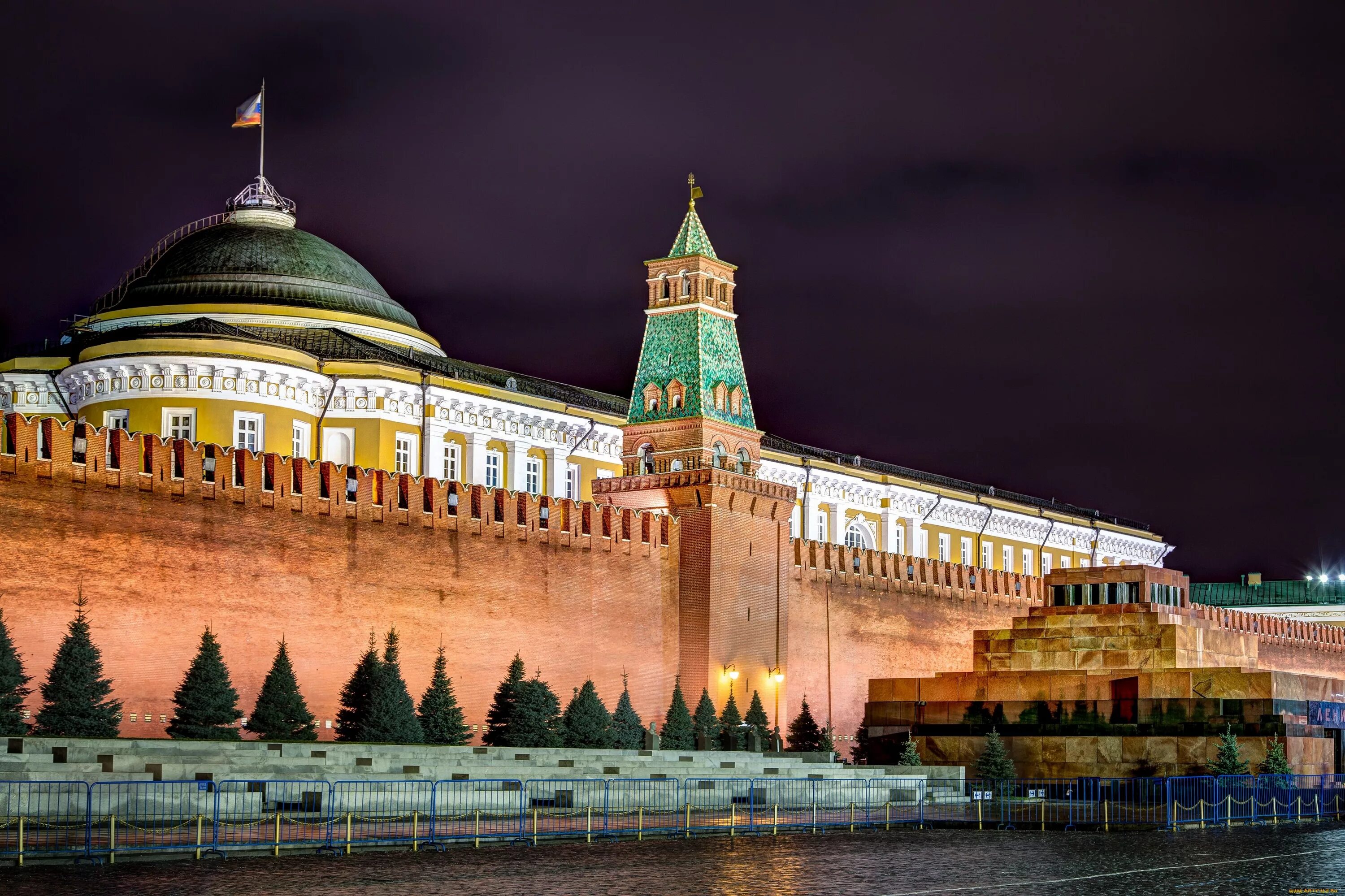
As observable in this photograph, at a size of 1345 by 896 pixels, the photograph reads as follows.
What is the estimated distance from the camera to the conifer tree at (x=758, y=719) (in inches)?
1270

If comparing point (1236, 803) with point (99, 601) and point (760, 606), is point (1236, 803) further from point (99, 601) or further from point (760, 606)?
point (99, 601)

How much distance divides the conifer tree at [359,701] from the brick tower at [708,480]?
807cm

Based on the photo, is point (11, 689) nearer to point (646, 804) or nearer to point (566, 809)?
point (566, 809)

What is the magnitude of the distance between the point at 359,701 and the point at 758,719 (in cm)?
839

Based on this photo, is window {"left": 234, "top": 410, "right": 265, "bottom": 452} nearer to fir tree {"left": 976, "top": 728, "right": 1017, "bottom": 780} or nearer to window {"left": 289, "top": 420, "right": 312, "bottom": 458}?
window {"left": 289, "top": 420, "right": 312, "bottom": 458}

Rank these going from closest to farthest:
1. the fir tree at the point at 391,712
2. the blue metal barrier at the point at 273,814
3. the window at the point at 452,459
Result: the blue metal barrier at the point at 273,814 < the fir tree at the point at 391,712 < the window at the point at 452,459

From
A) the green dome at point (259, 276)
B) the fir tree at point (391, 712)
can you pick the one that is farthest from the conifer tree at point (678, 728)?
the green dome at point (259, 276)

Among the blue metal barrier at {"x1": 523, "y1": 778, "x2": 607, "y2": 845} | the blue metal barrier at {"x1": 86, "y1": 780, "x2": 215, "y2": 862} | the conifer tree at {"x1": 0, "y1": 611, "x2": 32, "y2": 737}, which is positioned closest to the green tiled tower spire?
the blue metal barrier at {"x1": 523, "y1": 778, "x2": 607, "y2": 845}

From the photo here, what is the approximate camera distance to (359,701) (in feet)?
88.4

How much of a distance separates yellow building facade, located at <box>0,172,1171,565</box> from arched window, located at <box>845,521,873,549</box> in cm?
281

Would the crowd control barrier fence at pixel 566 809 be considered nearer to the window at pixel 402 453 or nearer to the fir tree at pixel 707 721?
the fir tree at pixel 707 721

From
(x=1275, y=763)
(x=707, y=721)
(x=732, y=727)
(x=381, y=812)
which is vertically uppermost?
(x=707, y=721)

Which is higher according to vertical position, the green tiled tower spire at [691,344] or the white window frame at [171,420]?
the green tiled tower spire at [691,344]

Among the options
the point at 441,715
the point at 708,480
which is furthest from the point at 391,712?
the point at 708,480
